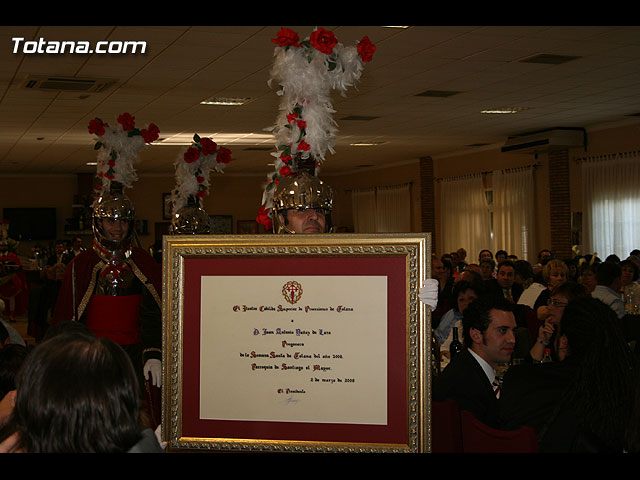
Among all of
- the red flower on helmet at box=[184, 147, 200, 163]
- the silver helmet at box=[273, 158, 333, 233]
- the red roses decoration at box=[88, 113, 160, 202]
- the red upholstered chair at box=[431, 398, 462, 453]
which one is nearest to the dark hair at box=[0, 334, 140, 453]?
the silver helmet at box=[273, 158, 333, 233]

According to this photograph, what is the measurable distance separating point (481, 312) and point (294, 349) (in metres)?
1.96

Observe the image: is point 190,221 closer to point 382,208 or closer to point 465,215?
point 465,215

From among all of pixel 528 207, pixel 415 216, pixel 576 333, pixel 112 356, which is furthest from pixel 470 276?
pixel 415 216

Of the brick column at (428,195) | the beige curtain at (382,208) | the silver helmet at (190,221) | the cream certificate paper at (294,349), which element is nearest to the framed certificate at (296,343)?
the cream certificate paper at (294,349)

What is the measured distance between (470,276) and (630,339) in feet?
8.83

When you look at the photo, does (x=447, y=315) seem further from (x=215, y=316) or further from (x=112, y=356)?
(x=112, y=356)

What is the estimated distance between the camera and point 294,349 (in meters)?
1.90

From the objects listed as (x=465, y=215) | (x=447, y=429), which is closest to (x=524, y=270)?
(x=447, y=429)

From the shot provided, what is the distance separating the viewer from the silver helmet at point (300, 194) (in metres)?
2.54

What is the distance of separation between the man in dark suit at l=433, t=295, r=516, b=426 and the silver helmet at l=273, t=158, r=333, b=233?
3.05 feet

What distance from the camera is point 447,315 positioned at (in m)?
5.71

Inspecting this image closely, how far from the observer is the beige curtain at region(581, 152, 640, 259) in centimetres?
1311

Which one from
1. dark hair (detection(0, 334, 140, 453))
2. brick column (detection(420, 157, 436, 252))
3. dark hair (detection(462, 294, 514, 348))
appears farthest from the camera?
brick column (detection(420, 157, 436, 252))

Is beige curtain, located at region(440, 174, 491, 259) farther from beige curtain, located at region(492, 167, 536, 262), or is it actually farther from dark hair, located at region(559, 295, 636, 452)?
dark hair, located at region(559, 295, 636, 452)
